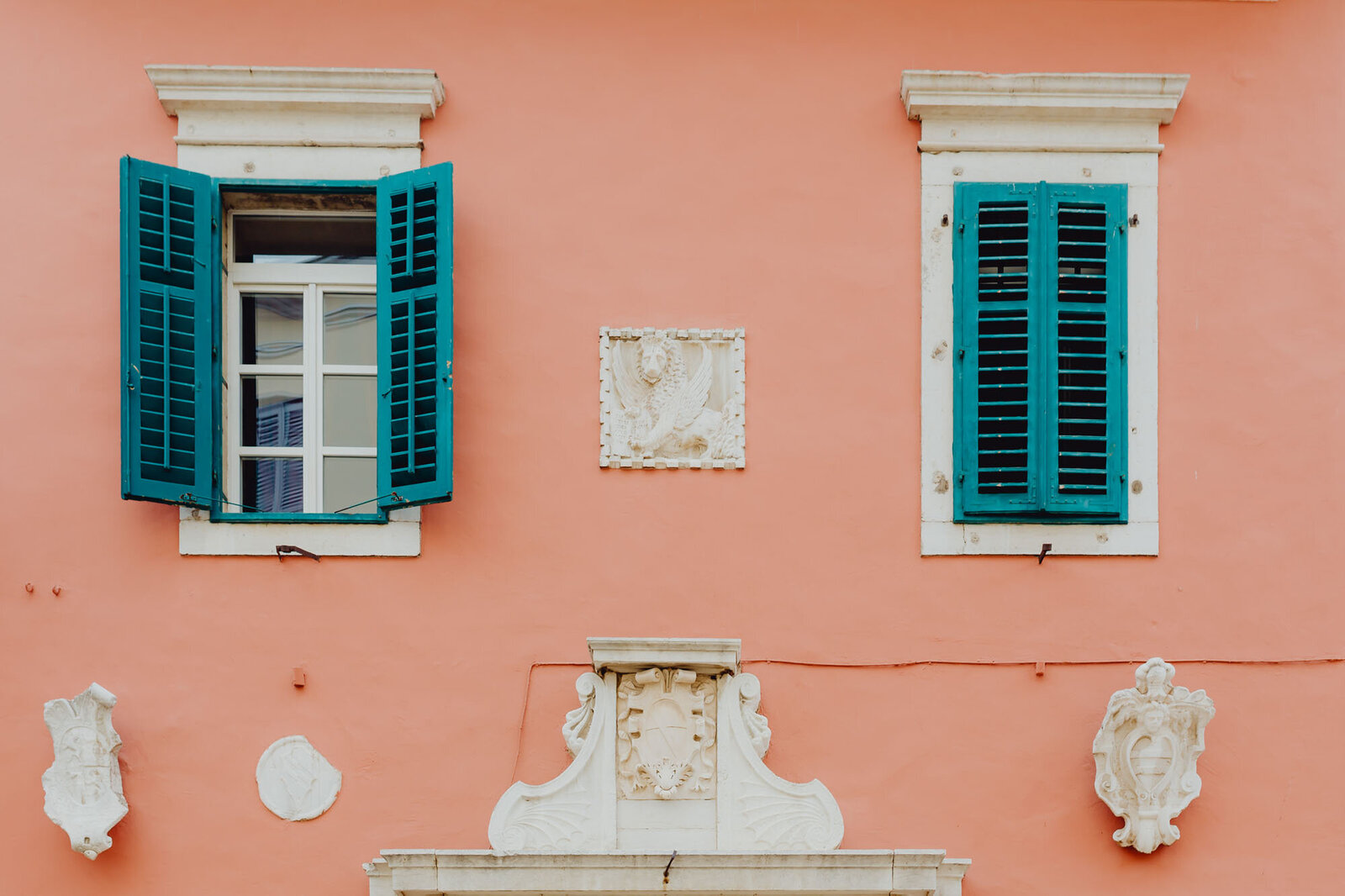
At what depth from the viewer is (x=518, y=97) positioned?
819 cm

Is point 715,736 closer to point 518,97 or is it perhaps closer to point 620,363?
point 620,363

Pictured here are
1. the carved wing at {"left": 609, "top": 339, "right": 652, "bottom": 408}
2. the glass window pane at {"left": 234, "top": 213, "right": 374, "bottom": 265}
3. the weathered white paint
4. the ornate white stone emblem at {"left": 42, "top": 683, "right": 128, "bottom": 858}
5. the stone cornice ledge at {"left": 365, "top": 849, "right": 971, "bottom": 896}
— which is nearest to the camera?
the stone cornice ledge at {"left": 365, "top": 849, "right": 971, "bottom": 896}

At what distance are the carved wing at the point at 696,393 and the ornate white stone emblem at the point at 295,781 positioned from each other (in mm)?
2022

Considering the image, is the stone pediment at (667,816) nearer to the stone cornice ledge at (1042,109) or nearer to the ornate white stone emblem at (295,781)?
the ornate white stone emblem at (295,781)

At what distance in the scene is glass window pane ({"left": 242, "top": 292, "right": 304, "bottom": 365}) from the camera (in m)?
8.25

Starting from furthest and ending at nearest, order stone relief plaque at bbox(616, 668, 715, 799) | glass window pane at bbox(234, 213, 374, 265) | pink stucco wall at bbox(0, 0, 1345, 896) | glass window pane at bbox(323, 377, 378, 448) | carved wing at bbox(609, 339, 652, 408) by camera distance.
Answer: glass window pane at bbox(234, 213, 374, 265) < glass window pane at bbox(323, 377, 378, 448) < carved wing at bbox(609, 339, 652, 408) < pink stucco wall at bbox(0, 0, 1345, 896) < stone relief plaque at bbox(616, 668, 715, 799)

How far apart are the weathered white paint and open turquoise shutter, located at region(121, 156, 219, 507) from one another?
0.81ft

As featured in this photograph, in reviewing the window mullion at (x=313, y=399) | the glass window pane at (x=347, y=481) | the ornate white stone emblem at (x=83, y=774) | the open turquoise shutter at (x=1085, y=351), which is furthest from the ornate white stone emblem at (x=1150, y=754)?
the ornate white stone emblem at (x=83, y=774)

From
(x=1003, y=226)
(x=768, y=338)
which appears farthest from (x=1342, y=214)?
(x=768, y=338)

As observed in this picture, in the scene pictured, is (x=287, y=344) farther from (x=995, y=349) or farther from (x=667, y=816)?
(x=995, y=349)

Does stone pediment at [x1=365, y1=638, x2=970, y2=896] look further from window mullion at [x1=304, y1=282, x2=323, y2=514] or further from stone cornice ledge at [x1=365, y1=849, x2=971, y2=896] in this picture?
window mullion at [x1=304, y1=282, x2=323, y2=514]

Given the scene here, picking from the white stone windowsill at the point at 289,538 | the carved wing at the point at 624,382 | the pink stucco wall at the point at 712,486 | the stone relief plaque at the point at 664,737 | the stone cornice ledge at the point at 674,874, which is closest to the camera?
the stone cornice ledge at the point at 674,874

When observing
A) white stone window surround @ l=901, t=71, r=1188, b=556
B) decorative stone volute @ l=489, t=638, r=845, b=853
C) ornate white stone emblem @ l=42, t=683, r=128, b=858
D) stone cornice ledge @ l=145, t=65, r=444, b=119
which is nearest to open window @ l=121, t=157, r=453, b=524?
stone cornice ledge @ l=145, t=65, r=444, b=119

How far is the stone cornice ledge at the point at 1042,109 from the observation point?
809 cm
